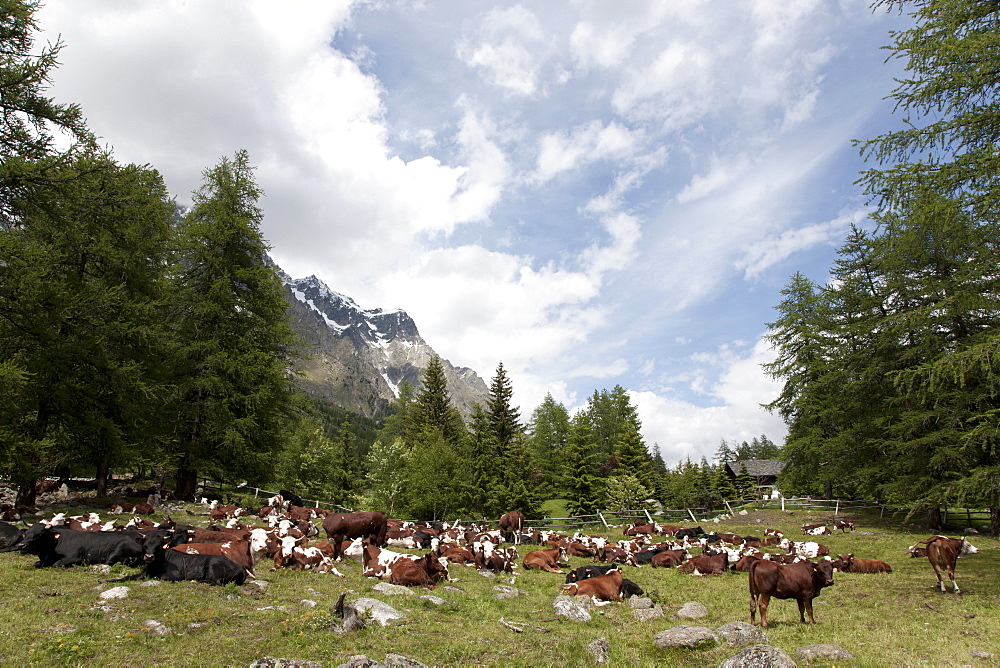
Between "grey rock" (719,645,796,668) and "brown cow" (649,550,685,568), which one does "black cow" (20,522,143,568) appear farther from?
"brown cow" (649,550,685,568)

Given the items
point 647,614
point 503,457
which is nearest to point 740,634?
point 647,614

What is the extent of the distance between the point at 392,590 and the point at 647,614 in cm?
485

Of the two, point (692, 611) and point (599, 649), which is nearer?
point (599, 649)

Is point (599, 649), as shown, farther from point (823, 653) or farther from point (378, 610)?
point (378, 610)

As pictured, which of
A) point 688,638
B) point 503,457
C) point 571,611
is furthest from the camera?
point 503,457

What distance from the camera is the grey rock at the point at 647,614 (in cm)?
883

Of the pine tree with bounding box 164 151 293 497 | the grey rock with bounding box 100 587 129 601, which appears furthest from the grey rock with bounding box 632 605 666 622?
the pine tree with bounding box 164 151 293 497

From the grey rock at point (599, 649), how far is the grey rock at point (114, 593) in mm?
6504

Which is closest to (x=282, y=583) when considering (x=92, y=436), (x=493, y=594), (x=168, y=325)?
(x=493, y=594)

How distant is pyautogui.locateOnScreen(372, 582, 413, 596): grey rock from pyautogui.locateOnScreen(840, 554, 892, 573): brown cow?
40.9 ft

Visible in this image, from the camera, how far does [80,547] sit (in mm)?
8305

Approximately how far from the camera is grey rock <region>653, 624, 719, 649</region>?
A: 6520 mm

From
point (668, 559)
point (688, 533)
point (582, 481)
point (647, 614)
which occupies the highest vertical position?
point (582, 481)

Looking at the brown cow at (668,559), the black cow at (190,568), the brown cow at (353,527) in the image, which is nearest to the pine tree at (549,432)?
the brown cow at (668,559)
